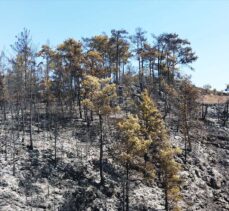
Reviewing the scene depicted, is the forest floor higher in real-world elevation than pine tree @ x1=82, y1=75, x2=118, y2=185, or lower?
lower

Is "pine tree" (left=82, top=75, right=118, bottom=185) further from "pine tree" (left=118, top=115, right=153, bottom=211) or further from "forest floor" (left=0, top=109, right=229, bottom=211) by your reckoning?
"forest floor" (left=0, top=109, right=229, bottom=211)

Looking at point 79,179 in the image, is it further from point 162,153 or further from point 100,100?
point 162,153

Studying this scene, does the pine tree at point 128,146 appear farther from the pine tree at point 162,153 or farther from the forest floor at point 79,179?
the forest floor at point 79,179

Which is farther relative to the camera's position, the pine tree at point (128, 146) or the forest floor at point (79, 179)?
the pine tree at point (128, 146)

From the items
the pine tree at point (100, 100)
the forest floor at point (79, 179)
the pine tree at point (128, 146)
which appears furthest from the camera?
the pine tree at point (100, 100)

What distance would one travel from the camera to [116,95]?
46.8 meters

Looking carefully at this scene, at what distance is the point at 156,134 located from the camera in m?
47.8

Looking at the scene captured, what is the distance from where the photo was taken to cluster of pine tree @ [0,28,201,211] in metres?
44.7

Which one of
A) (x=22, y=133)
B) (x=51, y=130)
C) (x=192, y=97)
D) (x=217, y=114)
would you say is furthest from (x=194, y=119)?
(x=22, y=133)

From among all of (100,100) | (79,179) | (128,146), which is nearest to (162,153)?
(128,146)

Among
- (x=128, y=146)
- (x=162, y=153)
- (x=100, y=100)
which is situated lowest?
(x=162, y=153)

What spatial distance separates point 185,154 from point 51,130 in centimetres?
1756

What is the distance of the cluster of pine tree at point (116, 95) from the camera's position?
147 ft

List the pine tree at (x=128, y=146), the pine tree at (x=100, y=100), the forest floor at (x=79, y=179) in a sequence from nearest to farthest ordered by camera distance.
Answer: the forest floor at (x=79, y=179)
the pine tree at (x=128, y=146)
the pine tree at (x=100, y=100)
